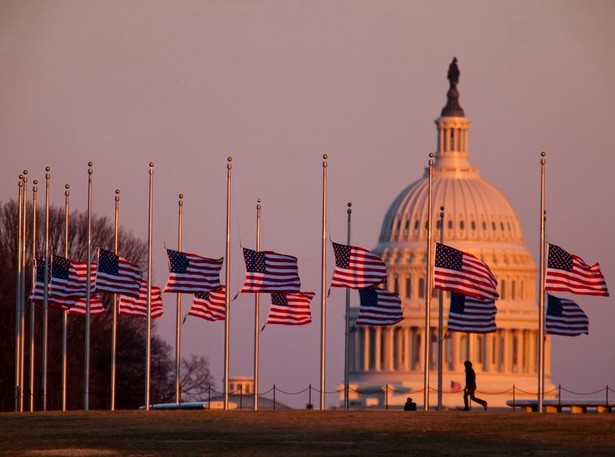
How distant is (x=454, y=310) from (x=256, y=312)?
7.71 m

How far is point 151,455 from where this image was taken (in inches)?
2719

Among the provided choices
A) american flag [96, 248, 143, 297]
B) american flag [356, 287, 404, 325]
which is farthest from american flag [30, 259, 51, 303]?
american flag [356, 287, 404, 325]

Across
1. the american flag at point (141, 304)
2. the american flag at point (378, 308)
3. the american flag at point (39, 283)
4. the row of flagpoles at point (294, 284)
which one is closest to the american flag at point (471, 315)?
the row of flagpoles at point (294, 284)

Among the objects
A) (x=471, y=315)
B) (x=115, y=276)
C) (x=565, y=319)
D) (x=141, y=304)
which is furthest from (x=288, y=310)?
(x=565, y=319)

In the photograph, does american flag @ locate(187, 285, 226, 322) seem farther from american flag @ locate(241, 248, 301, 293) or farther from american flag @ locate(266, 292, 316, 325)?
american flag @ locate(241, 248, 301, 293)

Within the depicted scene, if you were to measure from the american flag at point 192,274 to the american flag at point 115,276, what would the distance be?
11.1ft

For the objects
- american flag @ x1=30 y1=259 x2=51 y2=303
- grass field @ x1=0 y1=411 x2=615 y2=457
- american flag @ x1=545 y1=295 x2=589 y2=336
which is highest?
american flag @ x1=30 y1=259 x2=51 y2=303

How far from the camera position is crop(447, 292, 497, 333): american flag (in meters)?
99.2

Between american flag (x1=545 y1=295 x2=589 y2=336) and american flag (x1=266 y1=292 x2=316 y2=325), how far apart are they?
9361 millimetres

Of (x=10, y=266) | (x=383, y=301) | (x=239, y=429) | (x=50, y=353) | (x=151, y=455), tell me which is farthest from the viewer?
(x=10, y=266)

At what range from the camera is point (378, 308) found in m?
99.2

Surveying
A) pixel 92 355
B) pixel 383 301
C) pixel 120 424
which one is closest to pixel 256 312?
pixel 383 301

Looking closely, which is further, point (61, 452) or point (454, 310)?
point (454, 310)

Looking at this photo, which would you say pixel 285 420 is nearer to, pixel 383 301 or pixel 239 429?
pixel 239 429
